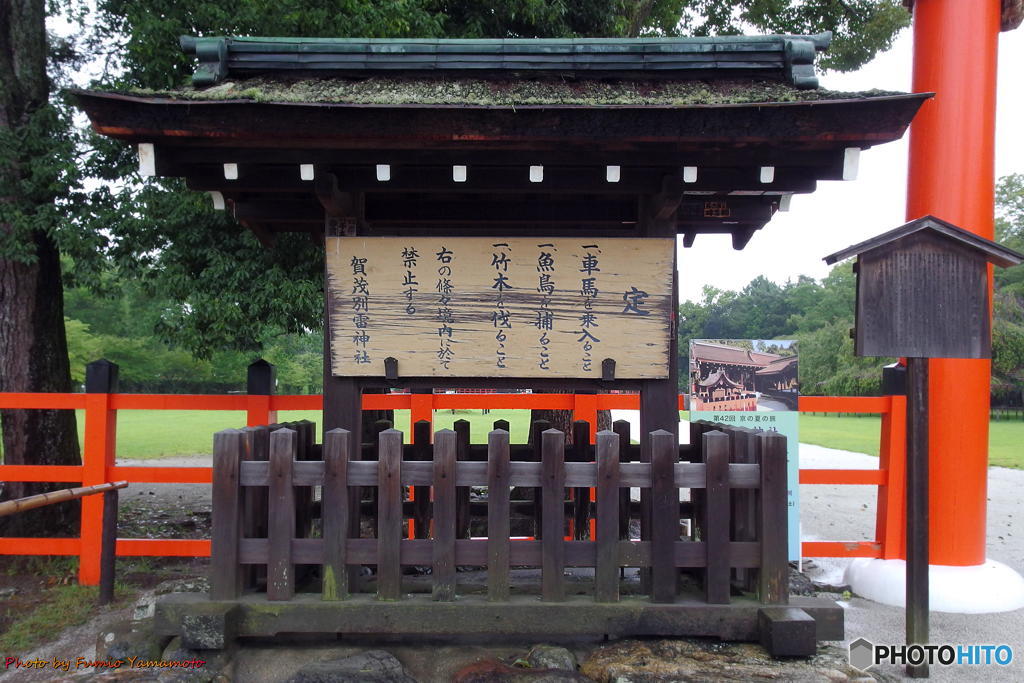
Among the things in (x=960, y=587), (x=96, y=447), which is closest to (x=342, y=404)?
(x=96, y=447)

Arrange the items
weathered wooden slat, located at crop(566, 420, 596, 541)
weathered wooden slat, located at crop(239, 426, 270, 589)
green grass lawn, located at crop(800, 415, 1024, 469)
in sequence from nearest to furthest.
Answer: weathered wooden slat, located at crop(239, 426, 270, 589), weathered wooden slat, located at crop(566, 420, 596, 541), green grass lawn, located at crop(800, 415, 1024, 469)

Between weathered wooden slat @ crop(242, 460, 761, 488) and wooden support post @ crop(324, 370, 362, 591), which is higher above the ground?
wooden support post @ crop(324, 370, 362, 591)

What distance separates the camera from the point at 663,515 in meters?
3.64

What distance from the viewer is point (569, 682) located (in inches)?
129

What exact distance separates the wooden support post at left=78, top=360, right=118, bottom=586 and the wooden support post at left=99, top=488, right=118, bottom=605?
502mm

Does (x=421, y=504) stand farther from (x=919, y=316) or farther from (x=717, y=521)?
(x=919, y=316)

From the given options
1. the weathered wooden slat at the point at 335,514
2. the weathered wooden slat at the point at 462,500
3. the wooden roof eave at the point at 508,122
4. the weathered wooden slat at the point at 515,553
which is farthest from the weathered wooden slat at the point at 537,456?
the wooden roof eave at the point at 508,122

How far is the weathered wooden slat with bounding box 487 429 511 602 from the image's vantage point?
362cm

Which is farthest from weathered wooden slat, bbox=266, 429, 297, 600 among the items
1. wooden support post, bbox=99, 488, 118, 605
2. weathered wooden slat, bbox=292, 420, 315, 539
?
wooden support post, bbox=99, 488, 118, 605

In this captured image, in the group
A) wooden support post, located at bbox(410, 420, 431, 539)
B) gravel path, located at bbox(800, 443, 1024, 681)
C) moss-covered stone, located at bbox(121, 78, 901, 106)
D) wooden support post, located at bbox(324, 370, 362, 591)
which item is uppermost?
moss-covered stone, located at bbox(121, 78, 901, 106)

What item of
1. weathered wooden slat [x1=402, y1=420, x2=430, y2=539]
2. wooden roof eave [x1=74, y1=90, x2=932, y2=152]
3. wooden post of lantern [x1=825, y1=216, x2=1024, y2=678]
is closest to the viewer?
wooden roof eave [x1=74, y1=90, x2=932, y2=152]

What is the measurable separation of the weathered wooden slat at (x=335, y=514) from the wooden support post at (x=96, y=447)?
3.25 meters

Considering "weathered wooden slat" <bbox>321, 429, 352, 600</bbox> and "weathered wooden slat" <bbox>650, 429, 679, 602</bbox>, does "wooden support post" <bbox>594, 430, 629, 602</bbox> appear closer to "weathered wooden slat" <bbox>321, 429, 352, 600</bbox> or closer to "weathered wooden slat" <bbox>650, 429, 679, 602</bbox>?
"weathered wooden slat" <bbox>650, 429, 679, 602</bbox>

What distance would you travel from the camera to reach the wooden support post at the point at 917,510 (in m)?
3.94
